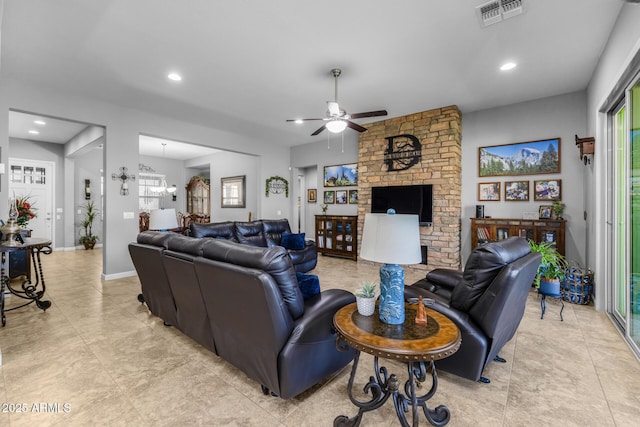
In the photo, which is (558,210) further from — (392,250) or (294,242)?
(392,250)

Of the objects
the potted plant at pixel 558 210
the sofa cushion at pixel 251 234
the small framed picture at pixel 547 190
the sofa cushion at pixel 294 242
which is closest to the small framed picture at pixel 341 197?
the sofa cushion at pixel 294 242

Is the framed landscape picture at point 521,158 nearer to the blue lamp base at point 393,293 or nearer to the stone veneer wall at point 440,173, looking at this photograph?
the stone veneer wall at point 440,173

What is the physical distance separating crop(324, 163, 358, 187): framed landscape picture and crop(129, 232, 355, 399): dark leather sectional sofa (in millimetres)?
4928

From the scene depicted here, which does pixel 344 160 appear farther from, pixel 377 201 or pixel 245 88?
pixel 245 88

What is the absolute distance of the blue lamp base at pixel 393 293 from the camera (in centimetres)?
148

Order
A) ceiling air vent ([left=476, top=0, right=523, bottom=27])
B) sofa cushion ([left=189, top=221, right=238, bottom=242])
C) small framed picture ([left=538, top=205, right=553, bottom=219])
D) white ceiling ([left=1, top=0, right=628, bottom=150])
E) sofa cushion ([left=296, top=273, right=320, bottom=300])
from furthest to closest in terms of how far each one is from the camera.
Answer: sofa cushion ([left=189, top=221, right=238, bottom=242]) < small framed picture ([left=538, top=205, right=553, bottom=219]) < white ceiling ([left=1, top=0, right=628, bottom=150]) < ceiling air vent ([left=476, top=0, right=523, bottom=27]) < sofa cushion ([left=296, top=273, right=320, bottom=300])

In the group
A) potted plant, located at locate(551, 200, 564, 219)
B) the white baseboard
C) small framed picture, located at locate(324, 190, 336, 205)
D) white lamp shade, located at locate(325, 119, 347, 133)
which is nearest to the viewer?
white lamp shade, located at locate(325, 119, 347, 133)

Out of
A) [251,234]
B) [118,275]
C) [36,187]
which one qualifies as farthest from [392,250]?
[36,187]

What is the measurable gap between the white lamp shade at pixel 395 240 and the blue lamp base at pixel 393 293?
104 mm

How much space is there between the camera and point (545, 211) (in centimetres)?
431

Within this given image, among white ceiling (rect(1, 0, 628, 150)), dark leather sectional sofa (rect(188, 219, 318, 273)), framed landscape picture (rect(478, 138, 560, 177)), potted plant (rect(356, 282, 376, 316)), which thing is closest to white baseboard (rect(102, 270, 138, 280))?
dark leather sectional sofa (rect(188, 219, 318, 273))

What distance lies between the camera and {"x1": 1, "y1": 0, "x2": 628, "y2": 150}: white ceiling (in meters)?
2.52

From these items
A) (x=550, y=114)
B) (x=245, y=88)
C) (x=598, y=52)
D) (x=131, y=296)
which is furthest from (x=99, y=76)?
(x=550, y=114)

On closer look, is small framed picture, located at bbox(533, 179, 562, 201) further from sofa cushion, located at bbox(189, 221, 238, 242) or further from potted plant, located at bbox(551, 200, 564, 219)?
sofa cushion, located at bbox(189, 221, 238, 242)
